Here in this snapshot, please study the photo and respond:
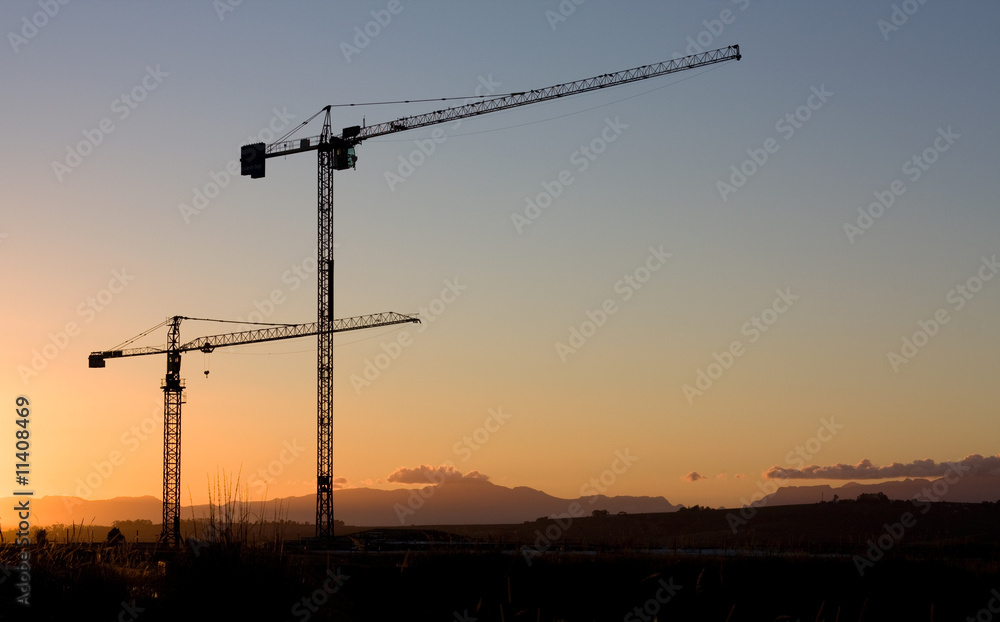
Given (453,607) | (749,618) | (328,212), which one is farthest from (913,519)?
(453,607)

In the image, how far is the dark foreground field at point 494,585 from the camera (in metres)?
20.0

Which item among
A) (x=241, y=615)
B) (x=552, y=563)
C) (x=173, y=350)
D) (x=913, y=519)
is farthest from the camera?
(x=173, y=350)

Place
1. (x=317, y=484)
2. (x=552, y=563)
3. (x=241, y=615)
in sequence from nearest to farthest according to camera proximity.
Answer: (x=241, y=615)
(x=552, y=563)
(x=317, y=484)

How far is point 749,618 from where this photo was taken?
30219 millimetres

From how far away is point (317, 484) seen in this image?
92.2 meters

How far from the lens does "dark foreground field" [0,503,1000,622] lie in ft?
65.6

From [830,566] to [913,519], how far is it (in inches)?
2240

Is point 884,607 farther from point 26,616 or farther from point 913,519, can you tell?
point 913,519

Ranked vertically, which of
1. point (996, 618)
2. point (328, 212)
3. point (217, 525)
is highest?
point (328, 212)

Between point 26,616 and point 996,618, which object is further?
point 996,618

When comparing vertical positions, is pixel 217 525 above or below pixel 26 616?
above

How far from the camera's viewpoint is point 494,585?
101 ft

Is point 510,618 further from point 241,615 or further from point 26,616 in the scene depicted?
point 26,616

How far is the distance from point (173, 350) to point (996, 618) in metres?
105
